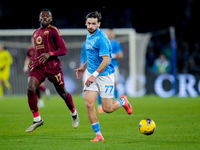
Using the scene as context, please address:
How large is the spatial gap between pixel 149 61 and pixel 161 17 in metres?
4.31

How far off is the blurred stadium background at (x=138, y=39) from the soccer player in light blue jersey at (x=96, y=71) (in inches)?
528

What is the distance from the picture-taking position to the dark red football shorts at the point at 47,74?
8922mm

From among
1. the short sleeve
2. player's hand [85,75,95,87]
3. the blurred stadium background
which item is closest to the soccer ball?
player's hand [85,75,95,87]

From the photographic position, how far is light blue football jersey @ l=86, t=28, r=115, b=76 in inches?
290

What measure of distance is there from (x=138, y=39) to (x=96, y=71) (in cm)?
1577

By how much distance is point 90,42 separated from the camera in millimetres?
7547

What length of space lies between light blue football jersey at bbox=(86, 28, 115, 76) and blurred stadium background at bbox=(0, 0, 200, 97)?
13380 mm

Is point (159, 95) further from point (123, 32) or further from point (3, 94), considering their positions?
point (3, 94)

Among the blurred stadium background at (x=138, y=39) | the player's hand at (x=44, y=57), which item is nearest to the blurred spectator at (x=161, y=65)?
the blurred stadium background at (x=138, y=39)

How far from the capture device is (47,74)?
9039 millimetres

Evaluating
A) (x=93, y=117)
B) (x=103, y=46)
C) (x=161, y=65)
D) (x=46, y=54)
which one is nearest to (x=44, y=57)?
(x=46, y=54)

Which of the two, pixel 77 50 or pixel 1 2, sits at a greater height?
pixel 1 2

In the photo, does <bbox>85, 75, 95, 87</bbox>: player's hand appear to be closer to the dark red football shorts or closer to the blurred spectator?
the dark red football shorts

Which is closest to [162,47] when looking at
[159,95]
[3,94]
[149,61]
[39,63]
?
[149,61]
